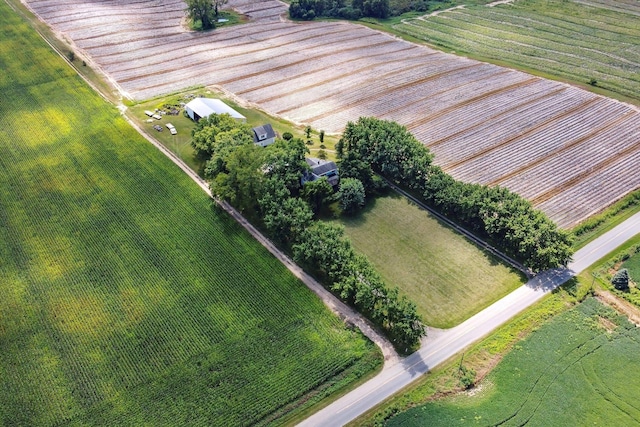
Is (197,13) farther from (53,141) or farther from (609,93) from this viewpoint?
(609,93)

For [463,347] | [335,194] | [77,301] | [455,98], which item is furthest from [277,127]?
[463,347]

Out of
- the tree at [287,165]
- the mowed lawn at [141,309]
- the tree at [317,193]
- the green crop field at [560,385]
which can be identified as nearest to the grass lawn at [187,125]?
the mowed lawn at [141,309]

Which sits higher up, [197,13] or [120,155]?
[197,13]

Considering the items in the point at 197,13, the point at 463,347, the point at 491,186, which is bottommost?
the point at 463,347

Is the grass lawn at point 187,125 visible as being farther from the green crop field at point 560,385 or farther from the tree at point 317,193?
the green crop field at point 560,385

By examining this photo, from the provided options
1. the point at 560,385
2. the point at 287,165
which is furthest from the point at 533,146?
the point at 560,385

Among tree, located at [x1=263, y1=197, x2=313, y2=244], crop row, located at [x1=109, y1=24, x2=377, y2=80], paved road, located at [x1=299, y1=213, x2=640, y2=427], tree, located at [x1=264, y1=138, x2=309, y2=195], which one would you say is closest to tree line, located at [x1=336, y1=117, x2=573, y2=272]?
paved road, located at [x1=299, y1=213, x2=640, y2=427]
